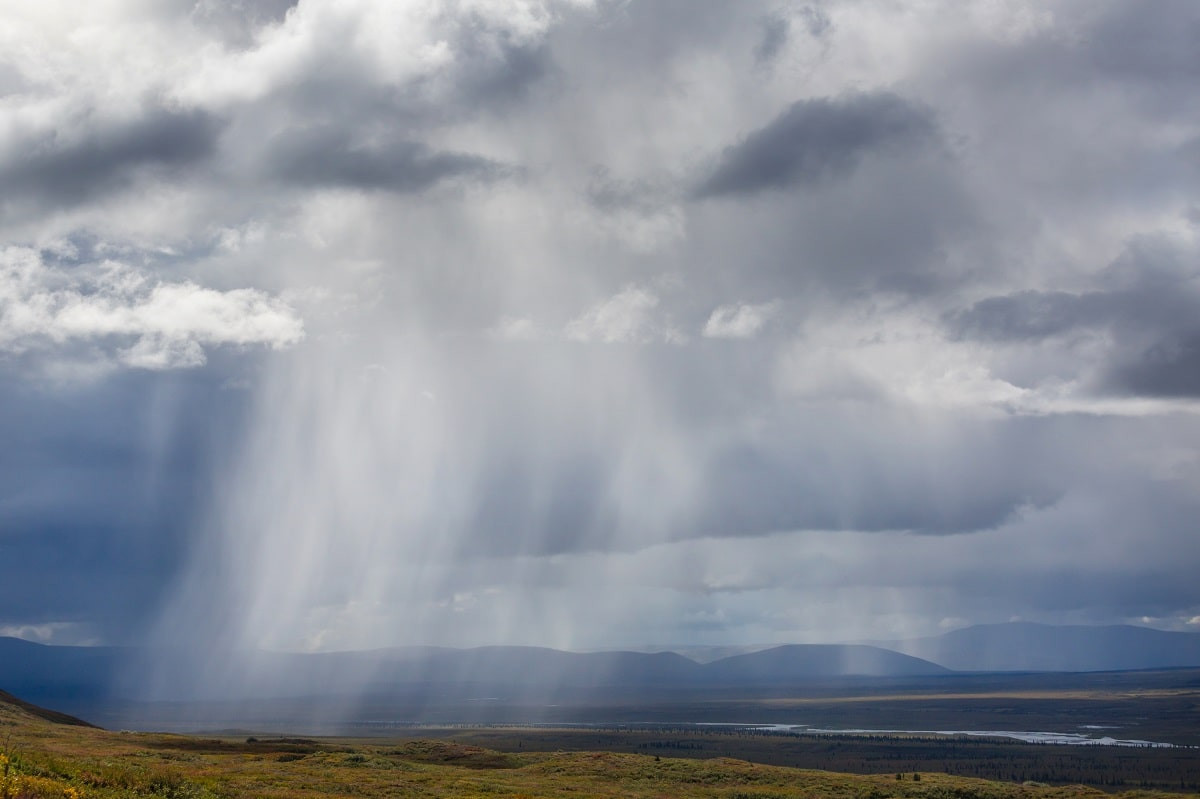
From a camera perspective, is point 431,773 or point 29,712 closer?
point 431,773

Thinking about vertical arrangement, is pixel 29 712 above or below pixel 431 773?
below

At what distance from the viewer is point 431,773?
73.6 meters

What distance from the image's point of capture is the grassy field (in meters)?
52.3

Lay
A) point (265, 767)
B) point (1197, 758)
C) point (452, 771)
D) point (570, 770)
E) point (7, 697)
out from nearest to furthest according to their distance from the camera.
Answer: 1. point (265, 767)
2. point (452, 771)
3. point (570, 770)
4. point (7, 697)
5. point (1197, 758)

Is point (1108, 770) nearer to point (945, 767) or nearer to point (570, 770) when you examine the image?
point (945, 767)

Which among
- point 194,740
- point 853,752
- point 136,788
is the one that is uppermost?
point 136,788

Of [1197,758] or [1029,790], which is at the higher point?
[1029,790]

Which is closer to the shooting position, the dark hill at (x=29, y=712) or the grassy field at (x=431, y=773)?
the grassy field at (x=431, y=773)

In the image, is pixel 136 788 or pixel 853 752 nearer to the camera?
pixel 136 788

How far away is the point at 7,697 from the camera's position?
120500 mm

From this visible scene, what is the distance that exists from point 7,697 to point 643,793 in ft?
311

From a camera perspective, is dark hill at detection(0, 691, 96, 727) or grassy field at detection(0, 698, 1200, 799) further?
dark hill at detection(0, 691, 96, 727)

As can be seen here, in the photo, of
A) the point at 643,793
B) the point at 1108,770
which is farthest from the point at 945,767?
the point at 643,793

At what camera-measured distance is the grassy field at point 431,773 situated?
52.3 metres
